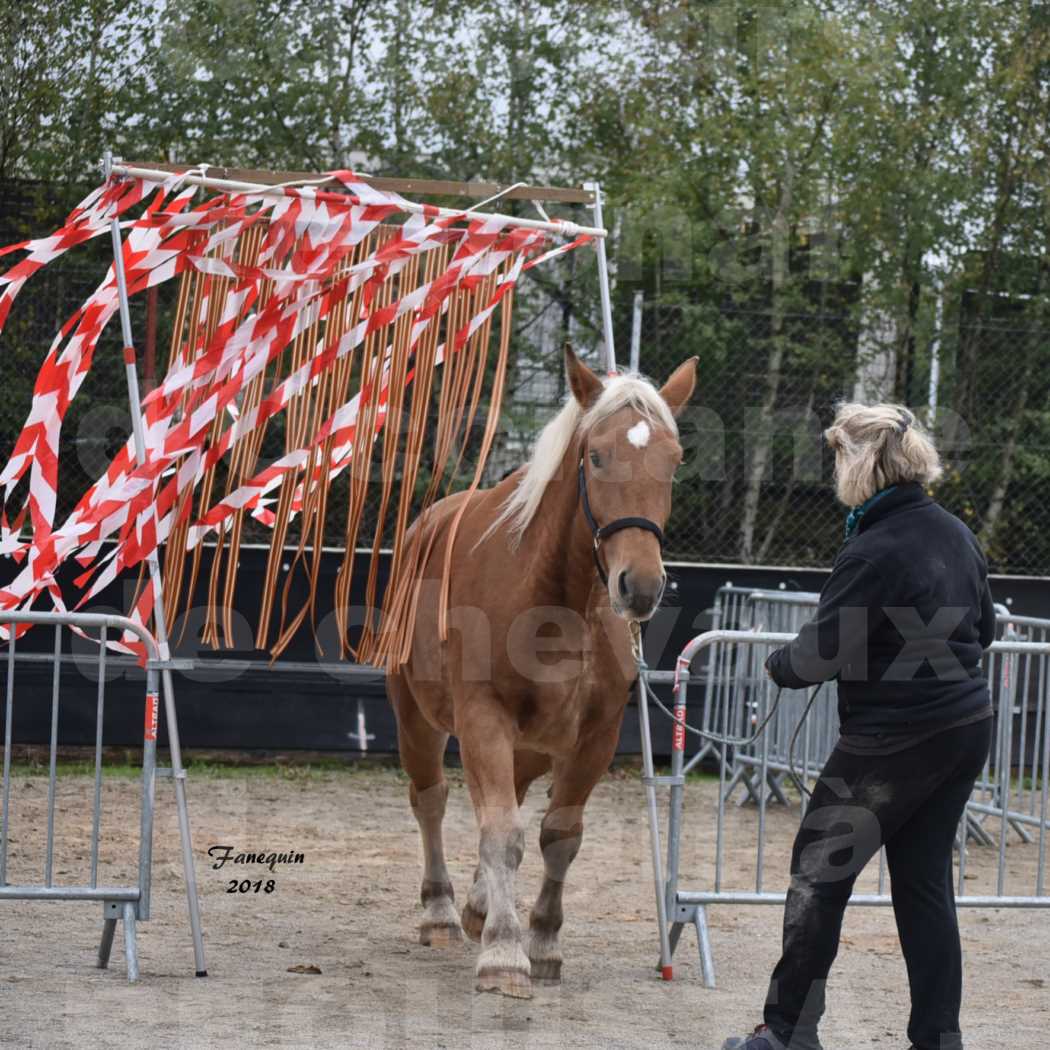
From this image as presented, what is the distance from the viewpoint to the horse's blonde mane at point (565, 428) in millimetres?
4223

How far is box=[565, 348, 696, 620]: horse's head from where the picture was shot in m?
3.89

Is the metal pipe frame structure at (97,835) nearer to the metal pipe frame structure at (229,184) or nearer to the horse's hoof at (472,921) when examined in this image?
the horse's hoof at (472,921)

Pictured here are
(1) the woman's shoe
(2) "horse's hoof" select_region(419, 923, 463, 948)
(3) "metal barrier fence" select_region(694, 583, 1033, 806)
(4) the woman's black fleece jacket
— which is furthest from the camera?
(3) "metal barrier fence" select_region(694, 583, 1033, 806)

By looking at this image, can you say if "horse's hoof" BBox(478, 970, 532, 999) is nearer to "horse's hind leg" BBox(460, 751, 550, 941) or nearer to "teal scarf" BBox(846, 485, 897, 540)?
"horse's hind leg" BBox(460, 751, 550, 941)

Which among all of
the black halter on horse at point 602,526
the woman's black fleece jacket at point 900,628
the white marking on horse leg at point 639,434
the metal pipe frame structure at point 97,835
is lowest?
the metal pipe frame structure at point 97,835

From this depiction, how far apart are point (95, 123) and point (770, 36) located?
14.8 ft

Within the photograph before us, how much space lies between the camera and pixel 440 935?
5.15 m

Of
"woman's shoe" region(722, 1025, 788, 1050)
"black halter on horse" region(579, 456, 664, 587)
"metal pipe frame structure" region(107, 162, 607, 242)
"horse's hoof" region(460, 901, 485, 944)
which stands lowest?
"horse's hoof" region(460, 901, 485, 944)

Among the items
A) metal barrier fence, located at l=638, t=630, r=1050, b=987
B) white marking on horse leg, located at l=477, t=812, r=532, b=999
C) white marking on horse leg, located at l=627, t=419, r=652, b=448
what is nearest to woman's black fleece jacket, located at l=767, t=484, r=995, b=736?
metal barrier fence, located at l=638, t=630, r=1050, b=987

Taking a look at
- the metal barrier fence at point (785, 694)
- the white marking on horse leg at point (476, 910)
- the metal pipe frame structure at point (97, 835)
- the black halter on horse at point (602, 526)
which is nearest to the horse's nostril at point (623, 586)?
the black halter on horse at point (602, 526)

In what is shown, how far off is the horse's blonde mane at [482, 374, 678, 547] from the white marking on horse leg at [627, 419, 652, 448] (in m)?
0.05

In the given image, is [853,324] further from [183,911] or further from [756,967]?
[183,911]

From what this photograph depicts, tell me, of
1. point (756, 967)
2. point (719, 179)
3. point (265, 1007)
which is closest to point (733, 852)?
point (756, 967)

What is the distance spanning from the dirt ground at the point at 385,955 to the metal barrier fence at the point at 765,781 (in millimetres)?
120
